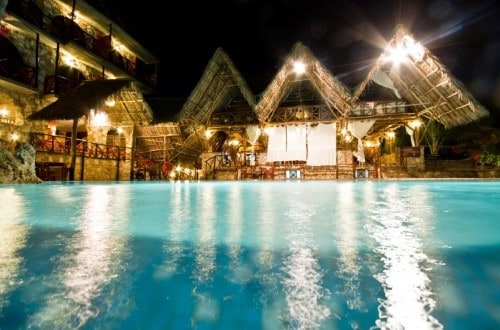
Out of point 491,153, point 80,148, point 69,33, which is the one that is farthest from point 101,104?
point 491,153

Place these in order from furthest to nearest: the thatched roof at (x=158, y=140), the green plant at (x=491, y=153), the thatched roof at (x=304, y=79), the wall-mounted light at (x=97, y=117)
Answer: the thatched roof at (x=158, y=140) → the green plant at (x=491, y=153) → the thatched roof at (x=304, y=79) → the wall-mounted light at (x=97, y=117)

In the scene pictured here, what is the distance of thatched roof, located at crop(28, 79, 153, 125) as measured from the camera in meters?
13.1

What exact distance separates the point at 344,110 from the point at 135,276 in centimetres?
1609

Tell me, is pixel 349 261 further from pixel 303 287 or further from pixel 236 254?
pixel 236 254

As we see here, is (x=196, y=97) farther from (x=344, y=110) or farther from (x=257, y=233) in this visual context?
(x=257, y=233)

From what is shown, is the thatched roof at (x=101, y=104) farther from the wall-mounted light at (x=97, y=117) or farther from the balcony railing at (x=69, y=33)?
the balcony railing at (x=69, y=33)

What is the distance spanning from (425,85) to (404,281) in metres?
16.4

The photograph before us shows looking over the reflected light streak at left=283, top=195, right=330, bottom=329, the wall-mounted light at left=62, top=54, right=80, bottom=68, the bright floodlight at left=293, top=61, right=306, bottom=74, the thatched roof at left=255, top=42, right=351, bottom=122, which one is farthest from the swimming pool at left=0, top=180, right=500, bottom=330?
the wall-mounted light at left=62, top=54, right=80, bottom=68

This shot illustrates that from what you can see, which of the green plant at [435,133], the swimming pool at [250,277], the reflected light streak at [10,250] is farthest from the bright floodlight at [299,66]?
the reflected light streak at [10,250]

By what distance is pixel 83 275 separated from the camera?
53.2 inches

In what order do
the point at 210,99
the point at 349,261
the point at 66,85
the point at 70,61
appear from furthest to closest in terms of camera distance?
the point at 210,99 < the point at 70,61 < the point at 66,85 < the point at 349,261

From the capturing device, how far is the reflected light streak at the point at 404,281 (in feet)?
3.18

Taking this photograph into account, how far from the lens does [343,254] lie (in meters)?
1.68

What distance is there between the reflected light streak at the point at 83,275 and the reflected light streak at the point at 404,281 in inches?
38.0
